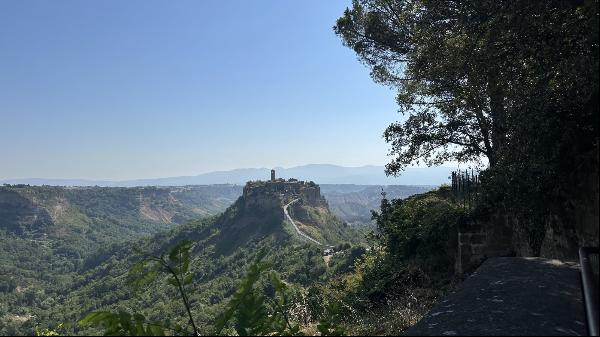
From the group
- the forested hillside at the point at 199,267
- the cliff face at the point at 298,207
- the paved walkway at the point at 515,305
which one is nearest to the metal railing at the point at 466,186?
the paved walkway at the point at 515,305

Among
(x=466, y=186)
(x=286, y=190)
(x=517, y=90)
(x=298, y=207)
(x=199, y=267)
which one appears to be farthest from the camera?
(x=286, y=190)

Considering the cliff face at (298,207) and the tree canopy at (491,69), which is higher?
the tree canopy at (491,69)

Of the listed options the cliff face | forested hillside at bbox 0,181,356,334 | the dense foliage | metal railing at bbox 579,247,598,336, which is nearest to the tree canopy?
the dense foliage

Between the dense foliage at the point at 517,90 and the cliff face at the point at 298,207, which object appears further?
the cliff face at the point at 298,207

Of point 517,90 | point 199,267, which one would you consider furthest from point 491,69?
point 199,267

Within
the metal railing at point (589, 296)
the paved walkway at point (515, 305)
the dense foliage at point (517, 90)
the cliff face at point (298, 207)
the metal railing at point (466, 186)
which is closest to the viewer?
the metal railing at point (589, 296)

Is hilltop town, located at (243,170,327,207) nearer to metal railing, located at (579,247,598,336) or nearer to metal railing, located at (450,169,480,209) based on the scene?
metal railing, located at (450,169,480,209)

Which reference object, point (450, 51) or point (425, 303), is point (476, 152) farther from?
point (425, 303)

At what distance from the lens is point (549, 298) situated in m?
3.61

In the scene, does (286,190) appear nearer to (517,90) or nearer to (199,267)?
(199,267)

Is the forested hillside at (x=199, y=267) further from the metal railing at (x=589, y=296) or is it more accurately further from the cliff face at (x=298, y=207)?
the metal railing at (x=589, y=296)

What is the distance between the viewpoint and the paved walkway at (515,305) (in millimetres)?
2982

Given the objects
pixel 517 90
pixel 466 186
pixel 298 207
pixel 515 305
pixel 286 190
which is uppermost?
pixel 517 90

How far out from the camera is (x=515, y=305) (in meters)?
3.49
